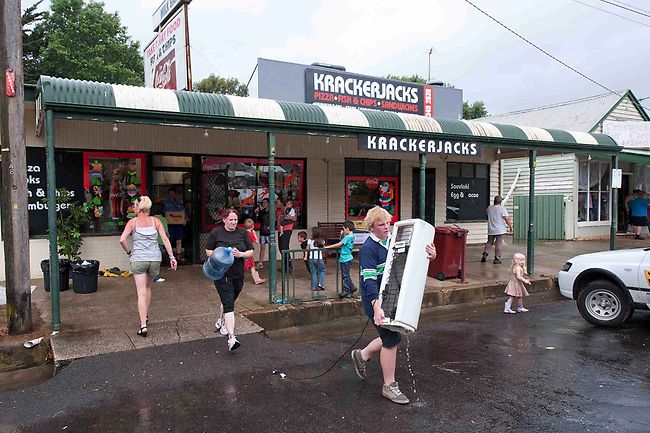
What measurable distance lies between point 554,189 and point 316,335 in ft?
43.6

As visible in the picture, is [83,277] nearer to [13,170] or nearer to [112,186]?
[112,186]

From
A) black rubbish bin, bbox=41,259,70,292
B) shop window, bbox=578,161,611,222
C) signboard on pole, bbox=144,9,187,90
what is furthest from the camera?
shop window, bbox=578,161,611,222

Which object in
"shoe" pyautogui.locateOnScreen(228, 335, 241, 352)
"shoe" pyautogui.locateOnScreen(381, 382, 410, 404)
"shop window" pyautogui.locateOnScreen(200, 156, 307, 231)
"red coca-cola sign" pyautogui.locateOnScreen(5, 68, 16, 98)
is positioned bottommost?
"shoe" pyautogui.locateOnScreen(381, 382, 410, 404)

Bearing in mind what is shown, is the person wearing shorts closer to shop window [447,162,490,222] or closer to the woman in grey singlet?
the woman in grey singlet

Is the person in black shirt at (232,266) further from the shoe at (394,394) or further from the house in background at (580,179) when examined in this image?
the house in background at (580,179)

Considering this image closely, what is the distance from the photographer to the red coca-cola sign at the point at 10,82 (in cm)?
570

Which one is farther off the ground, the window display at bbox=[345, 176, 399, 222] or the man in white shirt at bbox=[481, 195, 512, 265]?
the window display at bbox=[345, 176, 399, 222]

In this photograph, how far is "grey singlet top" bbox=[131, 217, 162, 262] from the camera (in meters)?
5.84

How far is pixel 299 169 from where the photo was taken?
1167 cm

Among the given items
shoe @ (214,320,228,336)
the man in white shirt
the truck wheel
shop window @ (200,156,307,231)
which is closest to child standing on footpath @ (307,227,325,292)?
shoe @ (214,320,228,336)

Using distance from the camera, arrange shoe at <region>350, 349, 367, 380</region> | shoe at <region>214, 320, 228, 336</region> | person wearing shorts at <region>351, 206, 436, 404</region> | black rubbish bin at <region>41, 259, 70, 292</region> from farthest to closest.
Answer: black rubbish bin at <region>41, 259, 70, 292</region> < shoe at <region>214, 320, 228, 336</region> < shoe at <region>350, 349, 367, 380</region> < person wearing shorts at <region>351, 206, 436, 404</region>

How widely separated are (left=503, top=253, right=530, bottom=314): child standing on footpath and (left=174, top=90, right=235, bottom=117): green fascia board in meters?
4.94

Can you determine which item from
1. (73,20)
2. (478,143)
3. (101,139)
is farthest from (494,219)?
(73,20)

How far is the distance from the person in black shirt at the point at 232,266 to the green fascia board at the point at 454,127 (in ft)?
16.8
